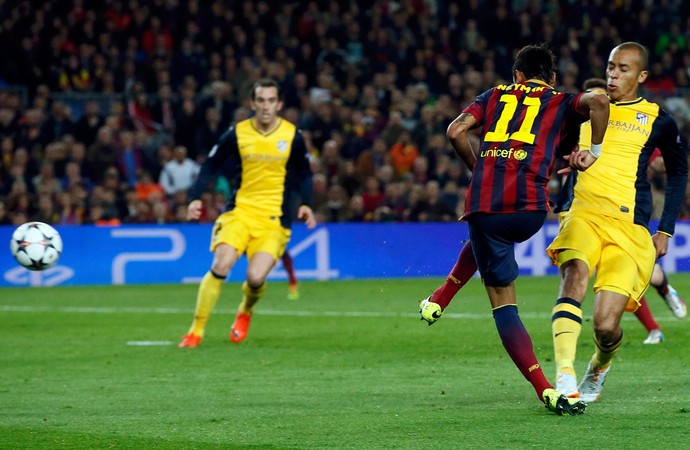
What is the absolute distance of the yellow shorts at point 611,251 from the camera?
731cm

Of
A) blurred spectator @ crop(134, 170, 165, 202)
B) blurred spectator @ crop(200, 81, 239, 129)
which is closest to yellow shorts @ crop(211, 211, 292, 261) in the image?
blurred spectator @ crop(134, 170, 165, 202)

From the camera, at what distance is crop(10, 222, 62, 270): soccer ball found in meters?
11.7

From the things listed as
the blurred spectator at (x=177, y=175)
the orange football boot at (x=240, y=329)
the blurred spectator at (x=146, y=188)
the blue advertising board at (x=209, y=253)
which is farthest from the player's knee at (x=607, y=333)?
the blurred spectator at (x=177, y=175)

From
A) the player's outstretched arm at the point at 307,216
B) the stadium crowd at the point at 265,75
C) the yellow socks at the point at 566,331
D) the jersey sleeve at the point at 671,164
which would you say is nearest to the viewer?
the yellow socks at the point at 566,331

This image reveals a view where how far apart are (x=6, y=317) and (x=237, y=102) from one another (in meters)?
8.09

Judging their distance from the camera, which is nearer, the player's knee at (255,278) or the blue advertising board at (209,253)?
the player's knee at (255,278)

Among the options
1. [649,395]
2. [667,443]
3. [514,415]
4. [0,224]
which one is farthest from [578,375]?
[0,224]

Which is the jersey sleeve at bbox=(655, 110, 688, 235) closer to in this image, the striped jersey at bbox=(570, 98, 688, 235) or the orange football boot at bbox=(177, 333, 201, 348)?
the striped jersey at bbox=(570, 98, 688, 235)

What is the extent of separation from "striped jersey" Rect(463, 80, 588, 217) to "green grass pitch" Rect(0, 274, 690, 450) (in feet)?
3.88

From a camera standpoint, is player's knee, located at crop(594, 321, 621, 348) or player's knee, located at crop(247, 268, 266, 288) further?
player's knee, located at crop(247, 268, 266, 288)

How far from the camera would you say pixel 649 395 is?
7707 mm

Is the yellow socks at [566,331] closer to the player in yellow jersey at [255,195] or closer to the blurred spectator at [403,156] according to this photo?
the player in yellow jersey at [255,195]

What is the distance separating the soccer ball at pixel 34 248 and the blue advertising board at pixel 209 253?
7.10 m

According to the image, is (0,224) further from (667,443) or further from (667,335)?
(667,443)
